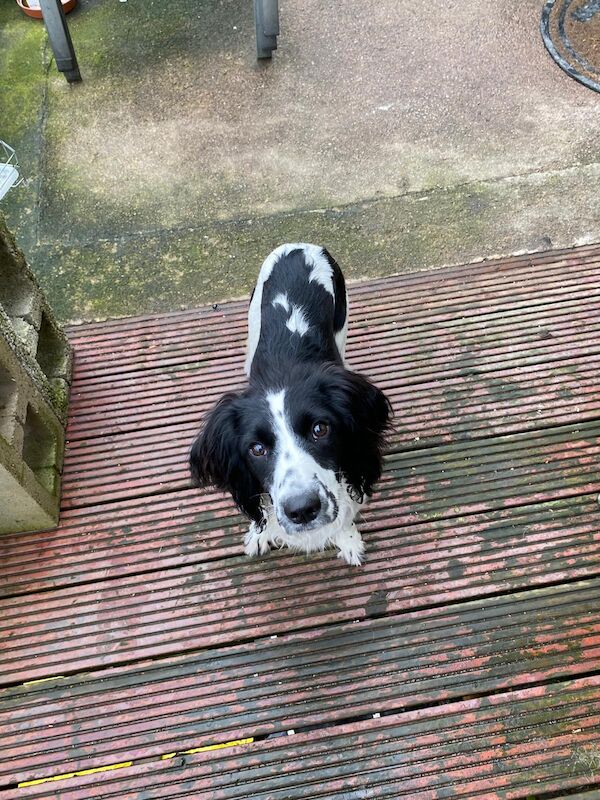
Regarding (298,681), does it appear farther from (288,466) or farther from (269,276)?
(269,276)

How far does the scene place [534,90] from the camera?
13.0ft

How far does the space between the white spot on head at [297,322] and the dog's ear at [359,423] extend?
36 centimetres

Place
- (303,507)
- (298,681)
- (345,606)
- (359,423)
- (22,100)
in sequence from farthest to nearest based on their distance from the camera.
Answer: (22,100) → (345,606) → (298,681) → (359,423) → (303,507)

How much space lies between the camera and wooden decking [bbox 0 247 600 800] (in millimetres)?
2055

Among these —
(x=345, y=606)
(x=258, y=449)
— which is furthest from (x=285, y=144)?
(x=345, y=606)

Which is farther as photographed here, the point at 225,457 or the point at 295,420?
the point at 225,457

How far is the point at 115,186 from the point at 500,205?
2.30 m

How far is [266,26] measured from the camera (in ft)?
13.3

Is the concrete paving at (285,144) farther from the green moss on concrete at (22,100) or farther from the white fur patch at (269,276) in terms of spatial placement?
the white fur patch at (269,276)

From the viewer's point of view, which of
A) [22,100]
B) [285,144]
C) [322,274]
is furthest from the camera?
[22,100]

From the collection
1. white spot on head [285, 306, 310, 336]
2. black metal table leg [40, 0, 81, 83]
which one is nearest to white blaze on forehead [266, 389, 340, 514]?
white spot on head [285, 306, 310, 336]

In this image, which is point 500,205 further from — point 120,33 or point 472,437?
point 120,33

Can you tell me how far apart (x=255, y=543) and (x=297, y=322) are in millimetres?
896

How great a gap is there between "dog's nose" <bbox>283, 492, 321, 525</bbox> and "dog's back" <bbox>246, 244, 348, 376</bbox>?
1.75ft
